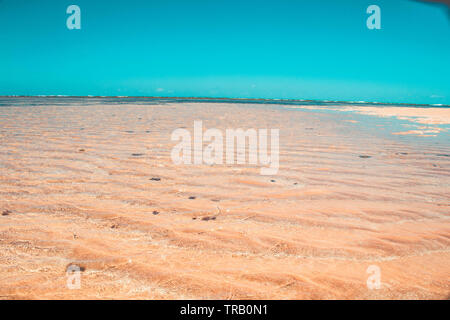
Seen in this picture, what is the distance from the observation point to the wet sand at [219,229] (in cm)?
119

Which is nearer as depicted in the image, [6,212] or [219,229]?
[219,229]

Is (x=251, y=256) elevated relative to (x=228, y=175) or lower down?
lower down

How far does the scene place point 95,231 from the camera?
63.2 inches

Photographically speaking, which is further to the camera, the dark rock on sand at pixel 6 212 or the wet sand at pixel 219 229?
the dark rock on sand at pixel 6 212

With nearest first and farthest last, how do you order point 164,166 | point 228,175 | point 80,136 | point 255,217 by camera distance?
point 255,217
point 228,175
point 164,166
point 80,136

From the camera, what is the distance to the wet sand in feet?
3.91

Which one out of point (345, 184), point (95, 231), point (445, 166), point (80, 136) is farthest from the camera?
point (80, 136)

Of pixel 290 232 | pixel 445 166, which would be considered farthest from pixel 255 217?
pixel 445 166

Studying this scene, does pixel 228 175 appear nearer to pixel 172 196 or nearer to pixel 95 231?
pixel 172 196

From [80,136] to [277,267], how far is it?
4431mm

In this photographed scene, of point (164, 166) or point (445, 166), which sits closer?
point (164, 166)

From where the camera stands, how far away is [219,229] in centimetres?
168

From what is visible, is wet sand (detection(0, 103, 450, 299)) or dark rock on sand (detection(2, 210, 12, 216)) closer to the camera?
wet sand (detection(0, 103, 450, 299))

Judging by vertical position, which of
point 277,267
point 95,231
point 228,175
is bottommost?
point 277,267
